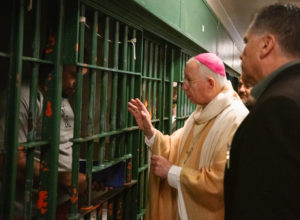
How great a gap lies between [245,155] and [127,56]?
166 cm

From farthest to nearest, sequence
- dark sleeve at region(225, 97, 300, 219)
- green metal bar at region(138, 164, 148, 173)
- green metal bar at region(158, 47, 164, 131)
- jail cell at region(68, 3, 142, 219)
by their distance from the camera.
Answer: green metal bar at region(158, 47, 164, 131) → green metal bar at region(138, 164, 148, 173) → jail cell at region(68, 3, 142, 219) → dark sleeve at region(225, 97, 300, 219)

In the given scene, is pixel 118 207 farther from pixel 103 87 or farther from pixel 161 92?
pixel 161 92

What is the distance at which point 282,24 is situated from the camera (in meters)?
1.34

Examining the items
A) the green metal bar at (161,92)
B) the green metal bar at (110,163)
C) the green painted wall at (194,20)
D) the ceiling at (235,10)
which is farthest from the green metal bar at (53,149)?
the ceiling at (235,10)

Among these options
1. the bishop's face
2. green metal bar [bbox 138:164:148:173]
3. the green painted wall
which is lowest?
green metal bar [bbox 138:164:148:173]

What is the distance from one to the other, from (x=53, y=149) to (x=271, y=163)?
3.71 feet

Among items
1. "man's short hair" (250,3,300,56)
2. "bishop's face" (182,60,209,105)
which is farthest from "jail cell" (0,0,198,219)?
"man's short hair" (250,3,300,56)

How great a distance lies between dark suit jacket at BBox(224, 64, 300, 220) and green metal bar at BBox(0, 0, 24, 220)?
3.30ft

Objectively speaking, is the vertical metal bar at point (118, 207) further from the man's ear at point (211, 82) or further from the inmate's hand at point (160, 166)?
the man's ear at point (211, 82)

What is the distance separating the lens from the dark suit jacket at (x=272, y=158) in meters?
1.05

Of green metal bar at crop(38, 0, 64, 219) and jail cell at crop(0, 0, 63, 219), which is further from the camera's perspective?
green metal bar at crop(38, 0, 64, 219)

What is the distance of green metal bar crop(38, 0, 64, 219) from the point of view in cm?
174

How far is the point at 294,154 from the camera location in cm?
104

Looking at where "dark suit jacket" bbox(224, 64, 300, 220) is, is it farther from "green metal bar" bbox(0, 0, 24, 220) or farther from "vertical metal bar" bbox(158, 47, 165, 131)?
"vertical metal bar" bbox(158, 47, 165, 131)
